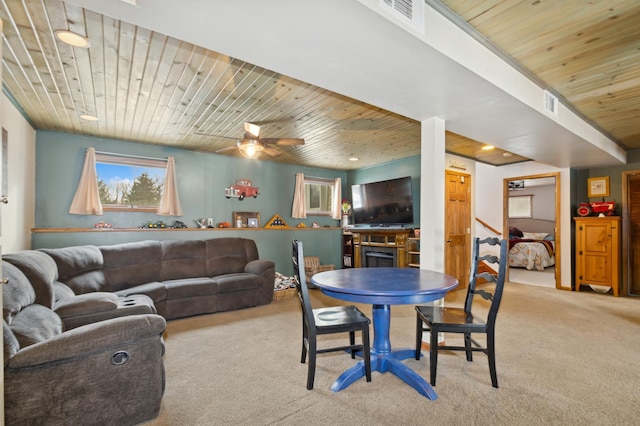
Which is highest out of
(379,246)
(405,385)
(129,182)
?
(129,182)

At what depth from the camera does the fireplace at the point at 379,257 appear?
18.4 ft

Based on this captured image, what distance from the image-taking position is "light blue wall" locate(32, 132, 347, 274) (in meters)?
4.24

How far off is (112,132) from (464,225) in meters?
5.83

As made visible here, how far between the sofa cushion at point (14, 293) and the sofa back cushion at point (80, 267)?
3.64 ft

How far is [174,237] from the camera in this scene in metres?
5.07

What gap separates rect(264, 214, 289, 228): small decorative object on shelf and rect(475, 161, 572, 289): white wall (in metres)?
4.02

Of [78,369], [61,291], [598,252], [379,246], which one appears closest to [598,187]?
[598,252]

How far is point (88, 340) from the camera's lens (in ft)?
5.50

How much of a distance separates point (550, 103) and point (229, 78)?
300 centimetres

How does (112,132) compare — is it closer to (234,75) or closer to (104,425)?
(234,75)

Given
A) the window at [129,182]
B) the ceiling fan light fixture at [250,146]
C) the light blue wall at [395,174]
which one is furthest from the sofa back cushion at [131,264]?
Answer: the light blue wall at [395,174]

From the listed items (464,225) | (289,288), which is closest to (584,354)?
(464,225)

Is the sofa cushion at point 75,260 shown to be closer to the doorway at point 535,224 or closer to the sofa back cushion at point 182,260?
the sofa back cushion at point 182,260

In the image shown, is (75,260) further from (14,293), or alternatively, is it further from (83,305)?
(14,293)
